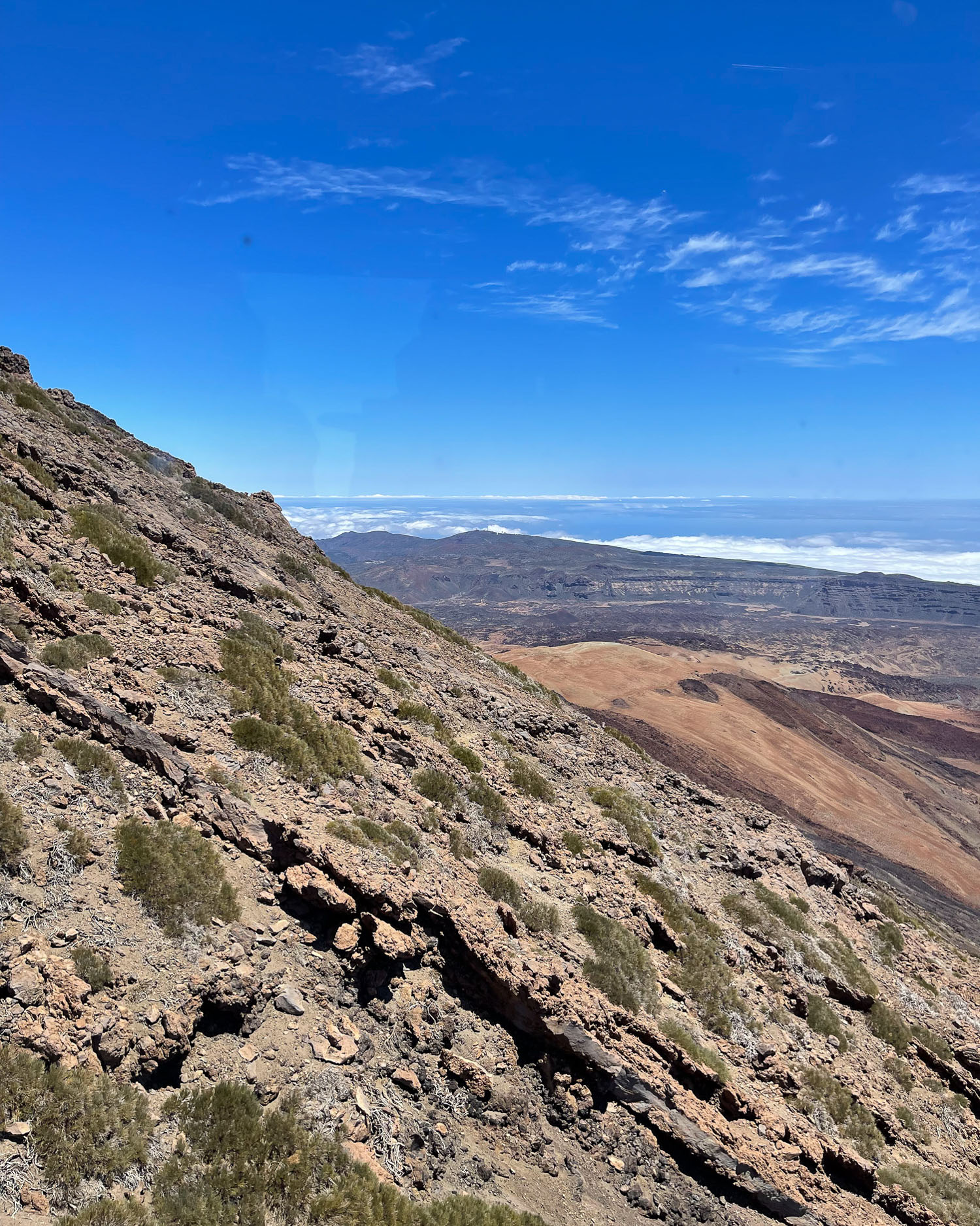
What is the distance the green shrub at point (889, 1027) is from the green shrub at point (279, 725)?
1131cm

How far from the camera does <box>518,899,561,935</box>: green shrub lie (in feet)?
31.7

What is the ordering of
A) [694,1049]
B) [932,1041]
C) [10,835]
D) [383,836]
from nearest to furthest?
[10,835], [694,1049], [383,836], [932,1041]

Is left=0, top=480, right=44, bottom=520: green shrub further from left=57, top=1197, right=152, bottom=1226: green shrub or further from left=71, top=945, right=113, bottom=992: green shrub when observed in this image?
left=57, top=1197, right=152, bottom=1226: green shrub

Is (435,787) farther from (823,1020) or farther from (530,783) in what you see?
(823,1020)

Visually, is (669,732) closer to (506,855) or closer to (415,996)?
(506,855)

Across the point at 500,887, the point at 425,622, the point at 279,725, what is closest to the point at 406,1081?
the point at 500,887

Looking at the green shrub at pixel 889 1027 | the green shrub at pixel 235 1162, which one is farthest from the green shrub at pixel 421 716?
the green shrub at pixel 889 1027

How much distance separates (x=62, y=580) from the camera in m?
10.5

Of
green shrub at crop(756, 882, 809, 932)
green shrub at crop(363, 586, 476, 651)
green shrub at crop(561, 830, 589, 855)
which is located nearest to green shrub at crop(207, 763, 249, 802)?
green shrub at crop(561, 830, 589, 855)

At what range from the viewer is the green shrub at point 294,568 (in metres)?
22.1

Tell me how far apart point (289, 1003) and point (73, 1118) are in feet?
6.97

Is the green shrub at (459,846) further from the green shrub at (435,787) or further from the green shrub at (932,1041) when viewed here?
the green shrub at (932,1041)

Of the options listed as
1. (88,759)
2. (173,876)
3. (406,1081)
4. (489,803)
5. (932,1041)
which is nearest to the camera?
(406,1081)

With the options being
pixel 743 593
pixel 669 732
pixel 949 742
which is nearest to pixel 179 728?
pixel 669 732
